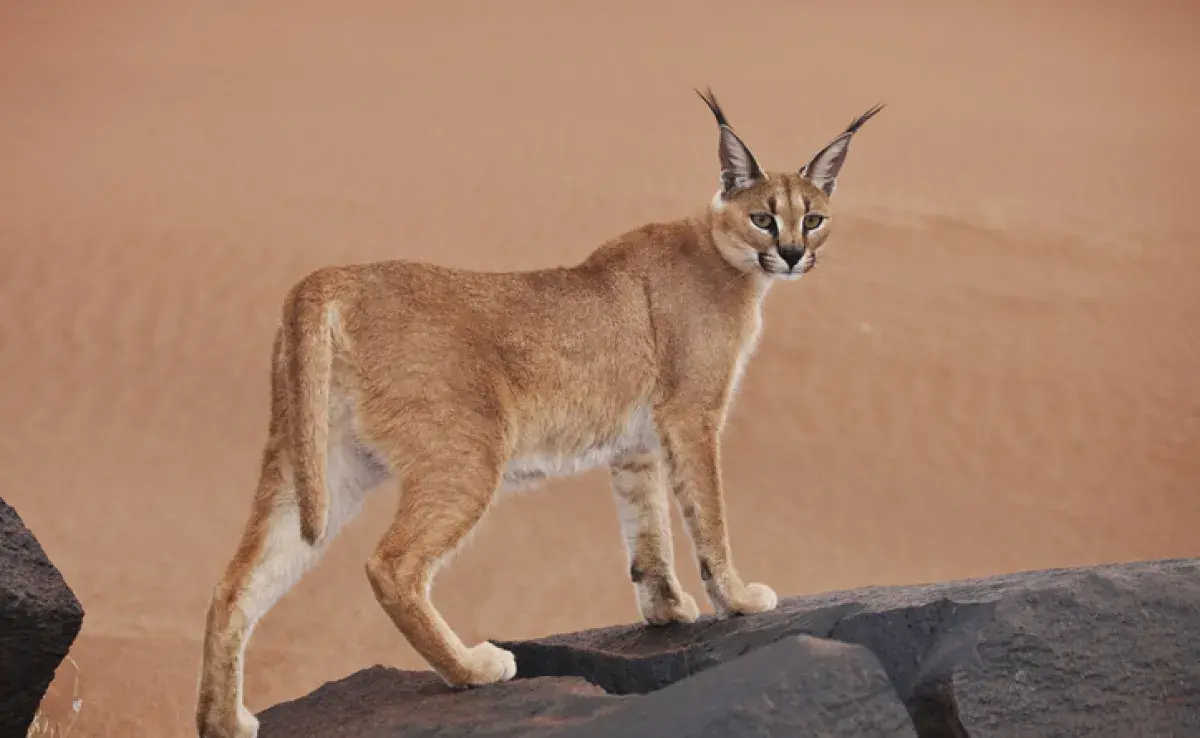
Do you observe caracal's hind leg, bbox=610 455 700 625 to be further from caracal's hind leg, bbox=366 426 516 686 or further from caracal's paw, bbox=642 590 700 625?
caracal's hind leg, bbox=366 426 516 686

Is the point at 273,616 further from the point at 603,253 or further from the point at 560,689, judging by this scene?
the point at 560,689

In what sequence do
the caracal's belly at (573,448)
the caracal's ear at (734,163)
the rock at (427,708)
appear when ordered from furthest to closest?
the caracal's ear at (734,163) → the caracal's belly at (573,448) → the rock at (427,708)

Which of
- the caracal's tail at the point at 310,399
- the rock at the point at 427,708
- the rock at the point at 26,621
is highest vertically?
the caracal's tail at the point at 310,399

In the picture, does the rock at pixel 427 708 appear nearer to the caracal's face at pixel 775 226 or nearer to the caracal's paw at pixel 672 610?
the caracal's paw at pixel 672 610

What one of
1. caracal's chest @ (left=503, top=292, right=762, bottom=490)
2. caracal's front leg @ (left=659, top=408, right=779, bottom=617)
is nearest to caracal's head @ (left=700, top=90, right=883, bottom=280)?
caracal's chest @ (left=503, top=292, right=762, bottom=490)

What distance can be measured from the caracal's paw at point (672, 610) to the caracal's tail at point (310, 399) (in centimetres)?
171

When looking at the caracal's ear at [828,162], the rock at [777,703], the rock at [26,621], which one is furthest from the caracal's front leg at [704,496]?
the rock at [26,621]

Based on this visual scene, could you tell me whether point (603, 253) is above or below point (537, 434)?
above

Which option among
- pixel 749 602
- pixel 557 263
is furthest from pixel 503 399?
pixel 557 263

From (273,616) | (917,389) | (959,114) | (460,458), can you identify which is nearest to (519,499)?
(273,616)

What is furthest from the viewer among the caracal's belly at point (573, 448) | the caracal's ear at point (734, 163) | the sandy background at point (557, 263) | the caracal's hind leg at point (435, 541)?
the sandy background at point (557, 263)

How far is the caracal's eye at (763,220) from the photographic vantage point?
588cm

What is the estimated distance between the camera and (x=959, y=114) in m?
21.4

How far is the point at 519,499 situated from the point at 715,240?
6.98 meters
